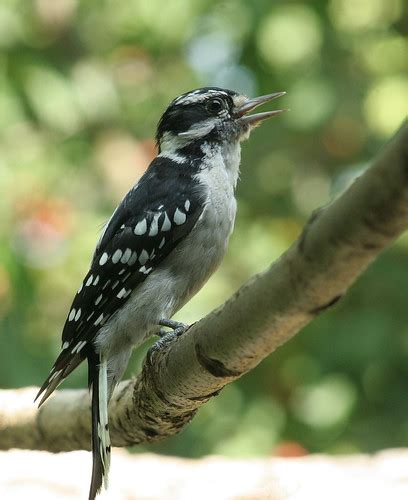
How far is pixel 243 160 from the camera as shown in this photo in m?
6.34

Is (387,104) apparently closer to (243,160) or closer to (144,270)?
(243,160)

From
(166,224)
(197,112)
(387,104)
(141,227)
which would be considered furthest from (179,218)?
(387,104)

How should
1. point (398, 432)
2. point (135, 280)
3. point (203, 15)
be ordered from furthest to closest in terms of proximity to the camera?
point (203, 15)
point (398, 432)
point (135, 280)

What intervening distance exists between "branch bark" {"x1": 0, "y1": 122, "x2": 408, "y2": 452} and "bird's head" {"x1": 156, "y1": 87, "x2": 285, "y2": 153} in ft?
4.66

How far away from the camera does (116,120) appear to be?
642 centimetres

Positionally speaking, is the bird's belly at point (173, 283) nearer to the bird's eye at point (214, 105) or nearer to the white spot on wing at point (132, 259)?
the white spot on wing at point (132, 259)

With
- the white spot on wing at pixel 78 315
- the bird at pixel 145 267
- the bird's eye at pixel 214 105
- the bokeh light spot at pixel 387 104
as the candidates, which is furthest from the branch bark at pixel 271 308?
the bokeh light spot at pixel 387 104

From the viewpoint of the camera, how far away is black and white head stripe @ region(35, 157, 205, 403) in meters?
3.89

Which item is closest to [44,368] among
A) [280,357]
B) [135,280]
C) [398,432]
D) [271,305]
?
[135,280]

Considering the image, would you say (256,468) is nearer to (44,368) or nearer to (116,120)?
(44,368)

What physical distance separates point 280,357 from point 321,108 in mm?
1608

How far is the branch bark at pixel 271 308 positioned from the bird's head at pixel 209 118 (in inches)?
55.9

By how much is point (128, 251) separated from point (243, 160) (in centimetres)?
242

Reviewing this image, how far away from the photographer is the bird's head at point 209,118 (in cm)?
463
